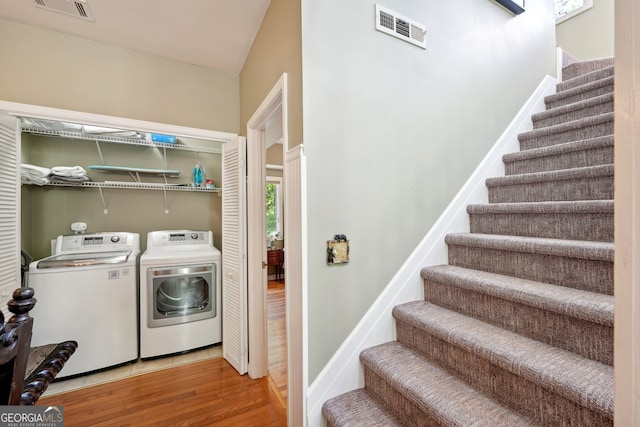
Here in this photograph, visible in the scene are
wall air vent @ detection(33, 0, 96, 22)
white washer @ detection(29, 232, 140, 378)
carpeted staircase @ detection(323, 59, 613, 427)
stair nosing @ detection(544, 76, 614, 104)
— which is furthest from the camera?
white washer @ detection(29, 232, 140, 378)

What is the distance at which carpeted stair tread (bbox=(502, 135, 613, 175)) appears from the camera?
5.06 feet

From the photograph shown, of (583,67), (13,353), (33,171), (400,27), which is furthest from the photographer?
(583,67)

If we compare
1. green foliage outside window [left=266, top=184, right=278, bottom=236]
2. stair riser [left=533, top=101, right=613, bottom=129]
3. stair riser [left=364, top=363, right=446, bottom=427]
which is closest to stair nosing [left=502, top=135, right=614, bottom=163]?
stair riser [left=533, top=101, right=613, bottom=129]

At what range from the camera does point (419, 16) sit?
1.77m

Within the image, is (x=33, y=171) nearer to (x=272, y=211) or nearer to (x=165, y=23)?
(x=165, y=23)

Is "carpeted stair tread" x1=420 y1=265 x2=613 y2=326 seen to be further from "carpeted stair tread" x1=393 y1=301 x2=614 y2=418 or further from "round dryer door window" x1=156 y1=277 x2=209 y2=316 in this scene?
"round dryer door window" x1=156 y1=277 x2=209 y2=316

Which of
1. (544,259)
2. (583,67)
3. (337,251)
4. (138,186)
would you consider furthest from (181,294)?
(583,67)

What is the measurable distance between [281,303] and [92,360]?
242 cm

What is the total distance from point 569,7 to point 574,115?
10.3ft

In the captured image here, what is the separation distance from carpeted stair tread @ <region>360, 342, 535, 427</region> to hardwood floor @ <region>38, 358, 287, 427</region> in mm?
956

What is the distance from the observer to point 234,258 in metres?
2.39

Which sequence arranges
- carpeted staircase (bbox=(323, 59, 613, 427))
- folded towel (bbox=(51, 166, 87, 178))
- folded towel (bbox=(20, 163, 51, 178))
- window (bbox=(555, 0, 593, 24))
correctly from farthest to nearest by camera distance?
window (bbox=(555, 0, 593, 24))
folded towel (bbox=(51, 166, 87, 178))
folded towel (bbox=(20, 163, 51, 178))
carpeted staircase (bbox=(323, 59, 613, 427))

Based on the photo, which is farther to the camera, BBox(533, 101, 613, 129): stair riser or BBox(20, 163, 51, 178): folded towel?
BBox(20, 163, 51, 178): folded towel

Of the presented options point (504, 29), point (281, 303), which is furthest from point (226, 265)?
point (504, 29)
